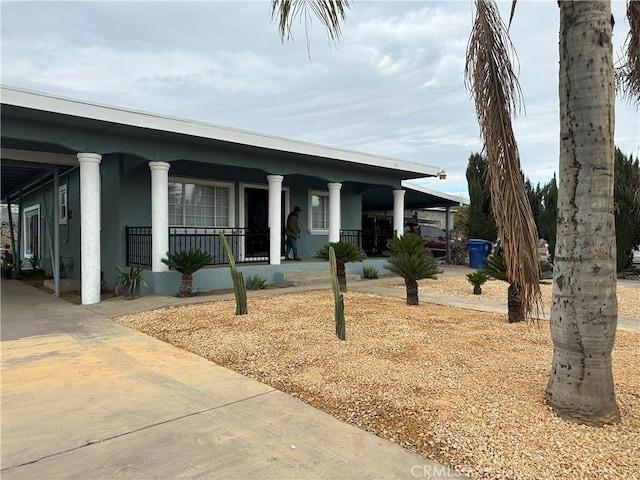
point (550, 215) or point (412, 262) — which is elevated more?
point (550, 215)

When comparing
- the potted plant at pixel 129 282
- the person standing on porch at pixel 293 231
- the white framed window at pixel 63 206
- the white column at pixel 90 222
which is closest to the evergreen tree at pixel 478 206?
the person standing on porch at pixel 293 231

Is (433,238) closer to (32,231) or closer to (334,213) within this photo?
(334,213)

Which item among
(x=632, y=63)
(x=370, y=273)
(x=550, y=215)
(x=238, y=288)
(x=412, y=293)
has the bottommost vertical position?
(x=370, y=273)

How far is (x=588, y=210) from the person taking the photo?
2.99 meters

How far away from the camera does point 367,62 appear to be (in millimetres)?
6660

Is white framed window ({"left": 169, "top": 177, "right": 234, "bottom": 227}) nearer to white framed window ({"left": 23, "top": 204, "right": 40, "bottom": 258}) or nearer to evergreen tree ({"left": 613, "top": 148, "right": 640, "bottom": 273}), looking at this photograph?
white framed window ({"left": 23, "top": 204, "right": 40, "bottom": 258})

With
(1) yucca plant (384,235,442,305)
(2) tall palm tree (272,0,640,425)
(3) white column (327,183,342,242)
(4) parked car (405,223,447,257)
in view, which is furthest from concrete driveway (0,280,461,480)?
(4) parked car (405,223,447,257)

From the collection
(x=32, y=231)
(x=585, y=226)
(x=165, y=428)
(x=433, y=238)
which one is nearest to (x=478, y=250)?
(x=433, y=238)

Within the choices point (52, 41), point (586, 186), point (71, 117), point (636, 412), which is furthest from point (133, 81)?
point (636, 412)

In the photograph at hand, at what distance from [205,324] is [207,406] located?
2962 mm

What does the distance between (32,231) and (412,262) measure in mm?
17875

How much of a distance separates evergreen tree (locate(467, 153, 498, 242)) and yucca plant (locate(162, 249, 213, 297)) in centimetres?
1200

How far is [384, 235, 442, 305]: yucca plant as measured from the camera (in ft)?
24.6

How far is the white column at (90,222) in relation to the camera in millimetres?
8102
